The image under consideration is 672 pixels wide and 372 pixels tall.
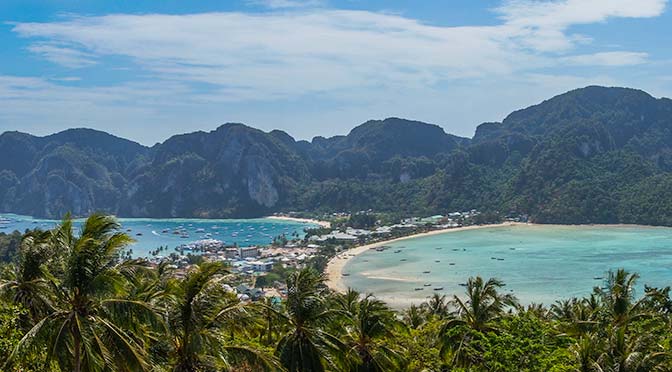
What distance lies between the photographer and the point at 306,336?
1163 centimetres

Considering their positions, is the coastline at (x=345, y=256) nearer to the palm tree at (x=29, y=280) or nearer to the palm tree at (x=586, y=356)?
the palm tree at (x=586, y=356)

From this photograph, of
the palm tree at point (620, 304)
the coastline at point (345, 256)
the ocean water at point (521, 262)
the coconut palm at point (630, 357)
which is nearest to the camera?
the coconut palm at point (630, 357)

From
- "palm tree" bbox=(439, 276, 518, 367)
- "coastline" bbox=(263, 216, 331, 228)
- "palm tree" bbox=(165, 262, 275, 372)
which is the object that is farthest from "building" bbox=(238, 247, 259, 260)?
"palm tree" bbox=(165, 262, 275, 372)

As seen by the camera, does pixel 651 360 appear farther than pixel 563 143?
No

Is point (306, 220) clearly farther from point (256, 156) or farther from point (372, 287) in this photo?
point (372, 287)

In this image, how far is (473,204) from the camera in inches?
5812

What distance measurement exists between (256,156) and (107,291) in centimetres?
18967

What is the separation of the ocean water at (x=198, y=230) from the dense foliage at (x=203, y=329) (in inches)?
3630

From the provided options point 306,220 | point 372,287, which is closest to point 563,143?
point 306,220

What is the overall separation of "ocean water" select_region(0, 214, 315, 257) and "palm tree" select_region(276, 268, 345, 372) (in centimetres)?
9292

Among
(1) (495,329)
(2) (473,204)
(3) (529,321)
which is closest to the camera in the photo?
(3) (529,321)

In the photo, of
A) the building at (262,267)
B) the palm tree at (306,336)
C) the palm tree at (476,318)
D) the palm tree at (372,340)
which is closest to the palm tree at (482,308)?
the palm tree at (476,318)

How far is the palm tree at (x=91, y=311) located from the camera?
7543 millimetres

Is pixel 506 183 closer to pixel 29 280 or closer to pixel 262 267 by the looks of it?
pixel 262 267
